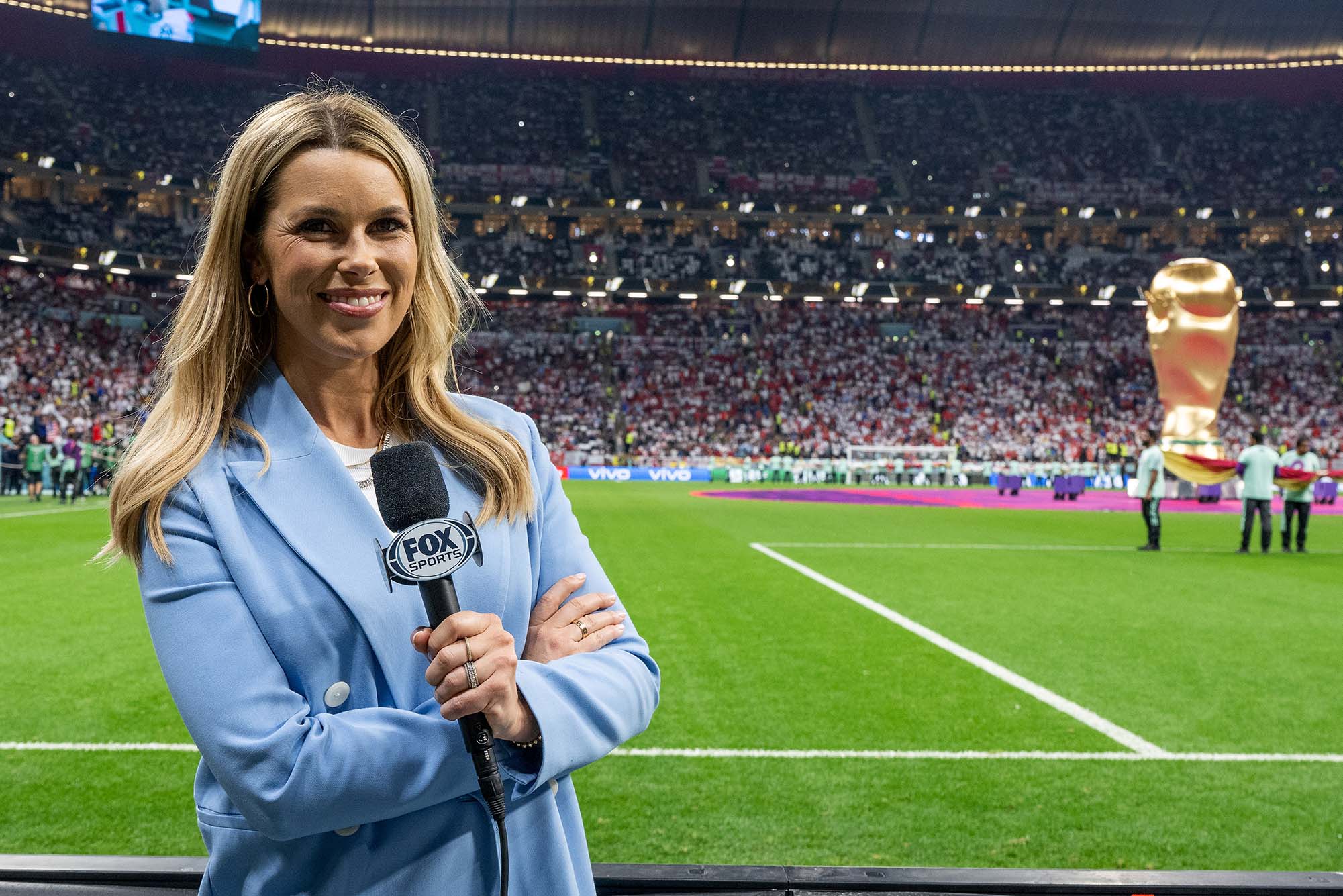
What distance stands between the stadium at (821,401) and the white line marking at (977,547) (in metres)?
0.16

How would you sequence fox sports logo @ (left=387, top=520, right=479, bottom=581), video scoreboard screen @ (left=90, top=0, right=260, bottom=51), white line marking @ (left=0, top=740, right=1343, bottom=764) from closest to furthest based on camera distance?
1. fox sports logo @ (left=387, top=520, right=479, bottom=581)
2. white line marking @ (left=0, top=740, right=1343, bottom=764)
3. video scoreboard screen @ (left=90, top=0, right=260, bottom=51)

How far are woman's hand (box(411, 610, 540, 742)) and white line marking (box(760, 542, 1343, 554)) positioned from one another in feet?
49.3

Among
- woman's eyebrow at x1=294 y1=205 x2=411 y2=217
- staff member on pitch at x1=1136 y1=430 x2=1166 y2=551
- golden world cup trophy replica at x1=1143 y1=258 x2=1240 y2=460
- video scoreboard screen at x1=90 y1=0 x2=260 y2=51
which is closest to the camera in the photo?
woman's eyebrow at x1=294 y1=205 x2=411 y2=217

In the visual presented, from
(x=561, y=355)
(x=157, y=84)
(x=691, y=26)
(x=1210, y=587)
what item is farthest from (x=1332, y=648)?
(x=157, y=84)

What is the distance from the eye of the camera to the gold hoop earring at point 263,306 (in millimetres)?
1853

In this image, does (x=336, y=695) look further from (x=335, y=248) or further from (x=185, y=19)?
(x=185, y=19)

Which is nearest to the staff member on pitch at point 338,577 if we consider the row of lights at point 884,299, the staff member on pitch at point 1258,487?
the staff member on pitch at point 1258,487

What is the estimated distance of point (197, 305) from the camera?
72.1 inches

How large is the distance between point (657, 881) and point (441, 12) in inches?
2419

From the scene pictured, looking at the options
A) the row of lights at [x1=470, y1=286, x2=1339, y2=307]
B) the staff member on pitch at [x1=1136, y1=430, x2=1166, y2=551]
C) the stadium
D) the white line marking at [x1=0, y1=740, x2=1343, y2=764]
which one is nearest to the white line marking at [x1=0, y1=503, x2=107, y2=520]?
the stadium

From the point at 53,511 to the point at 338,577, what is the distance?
22.7 metres

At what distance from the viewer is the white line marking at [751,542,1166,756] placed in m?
6.11

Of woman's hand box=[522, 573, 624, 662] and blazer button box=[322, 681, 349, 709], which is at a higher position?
woman's hand box=[522, 573, 624, 662]

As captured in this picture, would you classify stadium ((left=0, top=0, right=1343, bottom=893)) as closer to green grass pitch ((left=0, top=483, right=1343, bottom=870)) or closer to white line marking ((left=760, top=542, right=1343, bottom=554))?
green grass pitch ((left=0, top=483, right=1343, bottom=870))
